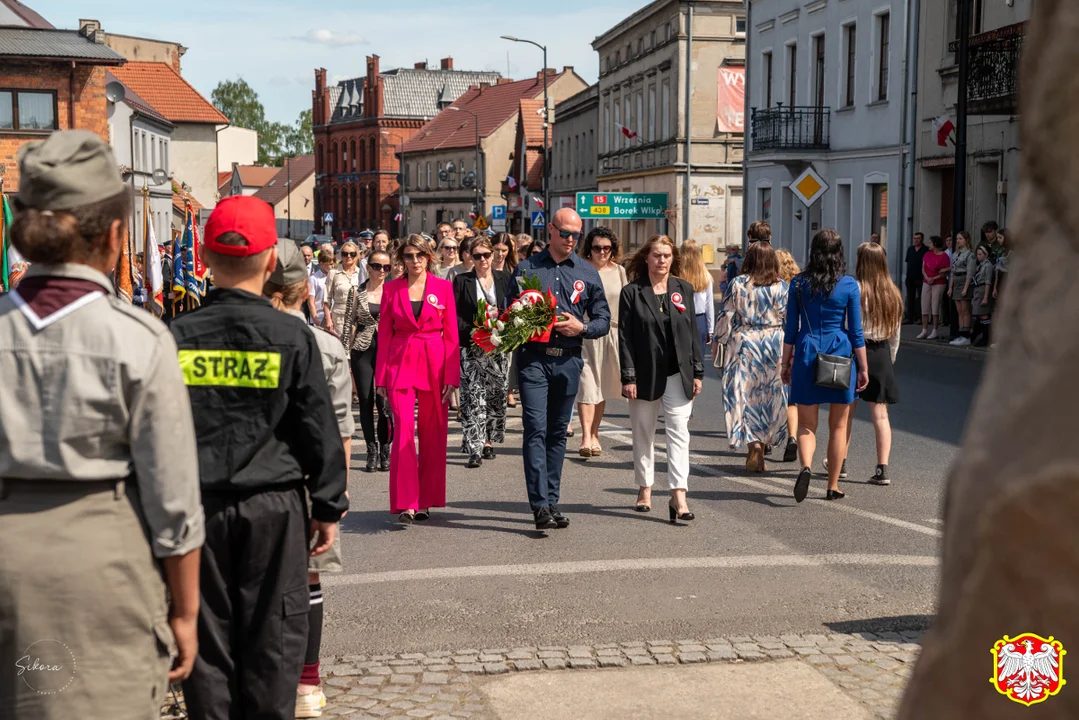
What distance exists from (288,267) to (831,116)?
115ft

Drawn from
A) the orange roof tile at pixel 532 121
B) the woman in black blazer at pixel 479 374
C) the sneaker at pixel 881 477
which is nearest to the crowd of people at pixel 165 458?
the sneaker at pixel 881 477

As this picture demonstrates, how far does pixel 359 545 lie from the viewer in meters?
8.82

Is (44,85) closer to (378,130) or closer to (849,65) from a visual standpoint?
(849,65)

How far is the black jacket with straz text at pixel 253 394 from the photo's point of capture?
3904 millimetres

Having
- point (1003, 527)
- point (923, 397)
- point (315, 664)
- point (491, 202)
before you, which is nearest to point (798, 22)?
point (923, 397)

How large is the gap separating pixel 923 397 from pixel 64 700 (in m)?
15.0

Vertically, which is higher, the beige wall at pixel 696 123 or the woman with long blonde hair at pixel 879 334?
the beige wall at pixel 696 123

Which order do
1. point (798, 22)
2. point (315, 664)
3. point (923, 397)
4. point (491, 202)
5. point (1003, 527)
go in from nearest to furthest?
point (1003, 527) < point (315, 664) < point (923, 397) < point (798, 22) < point (491, 202)

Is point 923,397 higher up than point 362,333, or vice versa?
point 362,333

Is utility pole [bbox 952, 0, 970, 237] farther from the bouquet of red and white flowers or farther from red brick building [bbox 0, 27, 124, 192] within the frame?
red brick building [bbox 0, 27, 124, 192]

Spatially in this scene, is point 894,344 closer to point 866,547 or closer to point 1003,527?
point 866,547

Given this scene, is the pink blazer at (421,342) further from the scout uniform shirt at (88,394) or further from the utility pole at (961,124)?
the utility pole at (961,124)

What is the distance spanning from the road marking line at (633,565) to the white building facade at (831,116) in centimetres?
2644

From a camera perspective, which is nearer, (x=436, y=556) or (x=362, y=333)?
(x=436, y=556)
